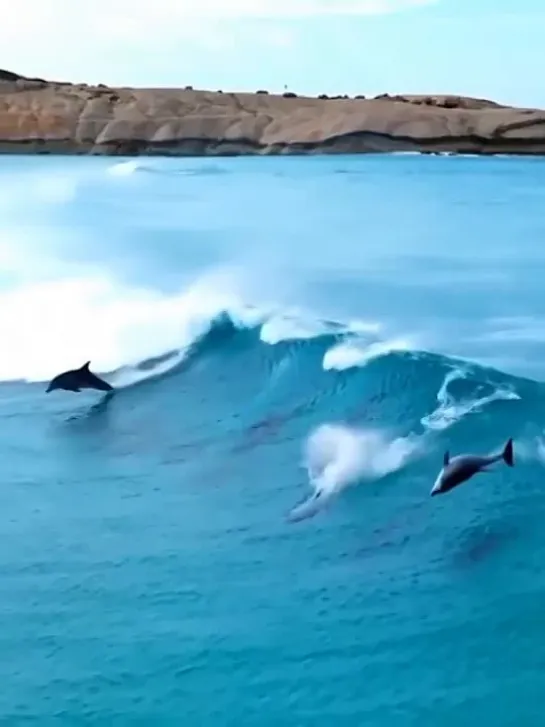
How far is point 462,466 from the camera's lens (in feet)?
5.04

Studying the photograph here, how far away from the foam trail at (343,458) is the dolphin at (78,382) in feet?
1.22

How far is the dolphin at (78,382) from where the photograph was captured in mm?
1766

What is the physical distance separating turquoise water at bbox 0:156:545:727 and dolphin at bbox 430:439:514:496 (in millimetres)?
13

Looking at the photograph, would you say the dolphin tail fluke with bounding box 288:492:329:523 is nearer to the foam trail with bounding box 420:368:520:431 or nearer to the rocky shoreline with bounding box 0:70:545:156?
the foam trail with bounding box 420:368:520:431

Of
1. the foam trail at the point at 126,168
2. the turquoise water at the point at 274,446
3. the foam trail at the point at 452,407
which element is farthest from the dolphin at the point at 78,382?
the foam trail at the point at 126,168

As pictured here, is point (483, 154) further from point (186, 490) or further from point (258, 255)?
point (186, 490)

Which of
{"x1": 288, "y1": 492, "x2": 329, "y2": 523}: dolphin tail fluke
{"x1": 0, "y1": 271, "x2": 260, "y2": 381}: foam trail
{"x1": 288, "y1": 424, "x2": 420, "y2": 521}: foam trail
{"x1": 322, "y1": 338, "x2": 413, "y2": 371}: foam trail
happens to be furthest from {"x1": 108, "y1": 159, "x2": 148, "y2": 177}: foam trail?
{"x1": 288, "y1": 492, "x2": 329, "y2": 523}: dolphin tail fluke

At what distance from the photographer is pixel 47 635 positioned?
141cm

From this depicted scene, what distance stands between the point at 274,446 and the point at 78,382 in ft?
1.17

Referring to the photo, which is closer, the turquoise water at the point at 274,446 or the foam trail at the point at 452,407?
the turquoise water at the point at 274,446

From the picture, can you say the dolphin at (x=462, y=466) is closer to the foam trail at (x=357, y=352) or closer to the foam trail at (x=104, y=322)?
the foam trail at (x=357, y=352)

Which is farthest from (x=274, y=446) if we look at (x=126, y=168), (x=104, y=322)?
(x=126, y=168)

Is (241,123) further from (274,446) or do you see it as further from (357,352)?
(274,446)

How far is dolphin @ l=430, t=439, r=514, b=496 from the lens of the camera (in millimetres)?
1528
